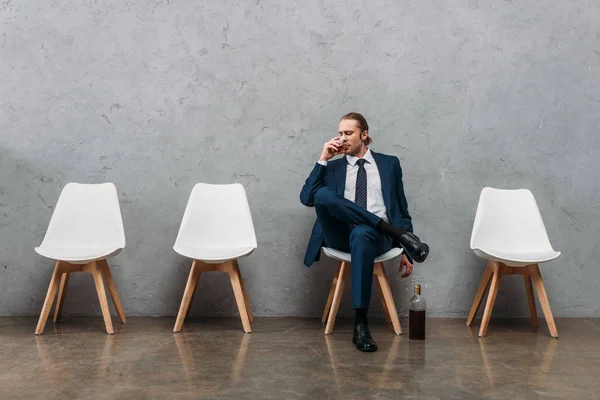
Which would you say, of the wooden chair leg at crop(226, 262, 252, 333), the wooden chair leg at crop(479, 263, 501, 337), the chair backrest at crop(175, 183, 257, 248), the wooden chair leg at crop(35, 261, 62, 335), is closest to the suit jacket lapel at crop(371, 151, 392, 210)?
the wooden chair leg at crop(479, 263, 501, 337)

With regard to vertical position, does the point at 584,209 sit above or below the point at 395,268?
above

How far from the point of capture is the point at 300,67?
423 cm

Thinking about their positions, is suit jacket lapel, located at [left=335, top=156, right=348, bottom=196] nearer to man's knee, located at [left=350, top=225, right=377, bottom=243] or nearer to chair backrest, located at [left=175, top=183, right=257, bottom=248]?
man's knee, located at [left=350, top=225, right=377, bottom=243]

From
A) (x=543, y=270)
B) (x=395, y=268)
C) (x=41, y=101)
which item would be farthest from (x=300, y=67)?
(x=543, y=270)

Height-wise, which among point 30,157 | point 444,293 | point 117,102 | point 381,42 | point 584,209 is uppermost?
point 381,42

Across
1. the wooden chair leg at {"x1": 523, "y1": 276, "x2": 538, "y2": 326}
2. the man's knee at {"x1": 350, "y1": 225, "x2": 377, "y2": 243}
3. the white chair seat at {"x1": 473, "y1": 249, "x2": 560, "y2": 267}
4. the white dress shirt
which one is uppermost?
the white dress shirt

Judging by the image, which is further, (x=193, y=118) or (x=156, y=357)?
(x=193, y=118)

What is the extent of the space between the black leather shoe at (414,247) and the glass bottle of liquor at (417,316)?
19cm

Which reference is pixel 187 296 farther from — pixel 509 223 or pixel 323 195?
pixel 509 223

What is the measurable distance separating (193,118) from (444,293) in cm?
198

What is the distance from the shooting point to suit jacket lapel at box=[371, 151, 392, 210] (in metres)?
3.68

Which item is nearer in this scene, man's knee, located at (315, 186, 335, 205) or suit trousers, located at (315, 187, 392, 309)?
suit trousers, located at (315, 187, 392, 309)

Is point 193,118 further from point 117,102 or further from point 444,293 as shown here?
point 444,293

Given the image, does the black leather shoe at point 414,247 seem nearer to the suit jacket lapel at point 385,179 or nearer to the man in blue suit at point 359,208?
the man in blue suit at point 359,208
